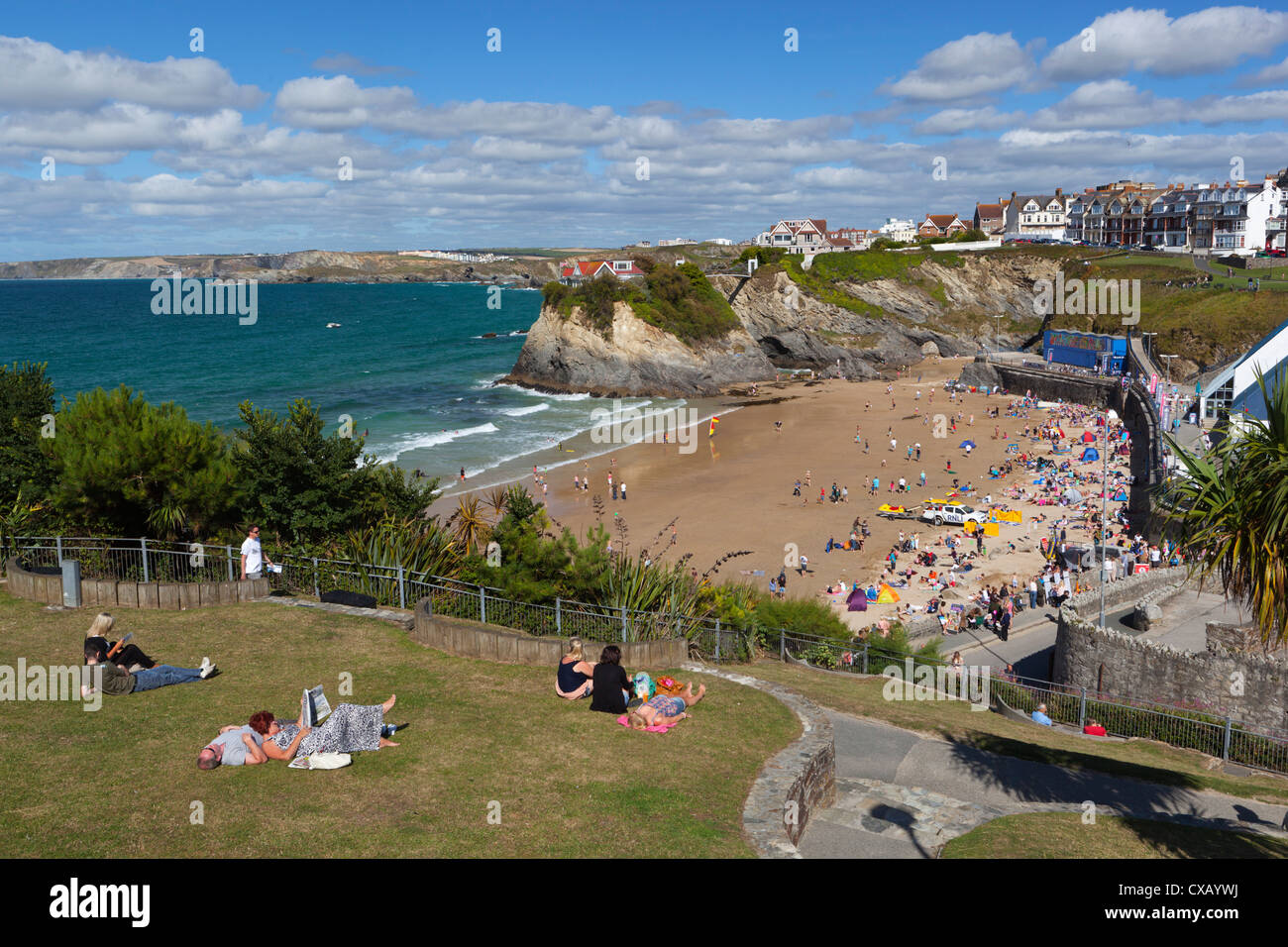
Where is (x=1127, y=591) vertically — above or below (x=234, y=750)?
below

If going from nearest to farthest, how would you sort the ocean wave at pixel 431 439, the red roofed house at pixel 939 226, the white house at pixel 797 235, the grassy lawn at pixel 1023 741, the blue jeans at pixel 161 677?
the blue jeans at pixel 161 677 < the grassy lawn at pixel 1023 741 < the ocean wave at pixel 431 439 < the white house at pixel 797 235 < the red roofed house at pixel 939 226

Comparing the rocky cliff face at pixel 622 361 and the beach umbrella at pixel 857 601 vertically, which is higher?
the rocky cliff face at pixel 622 361

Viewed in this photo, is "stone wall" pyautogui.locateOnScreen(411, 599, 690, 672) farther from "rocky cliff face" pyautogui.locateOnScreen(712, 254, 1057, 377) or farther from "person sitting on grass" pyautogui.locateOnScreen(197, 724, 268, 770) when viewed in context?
"rocky cliff face" pyautogui.locateOnScreen(712, 254, 1057, 377)

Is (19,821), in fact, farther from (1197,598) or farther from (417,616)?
(1197,598)

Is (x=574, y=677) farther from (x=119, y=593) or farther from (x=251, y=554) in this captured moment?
(x=119, y=593)

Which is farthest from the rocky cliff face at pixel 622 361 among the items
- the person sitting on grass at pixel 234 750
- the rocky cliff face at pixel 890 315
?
the person sitting on grass at pixel 234 750

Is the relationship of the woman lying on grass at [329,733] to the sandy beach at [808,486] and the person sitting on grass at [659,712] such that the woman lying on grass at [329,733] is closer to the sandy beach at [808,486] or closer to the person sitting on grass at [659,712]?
the person sitting on grass at [659,712]

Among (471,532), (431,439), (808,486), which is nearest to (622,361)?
(431,439)
